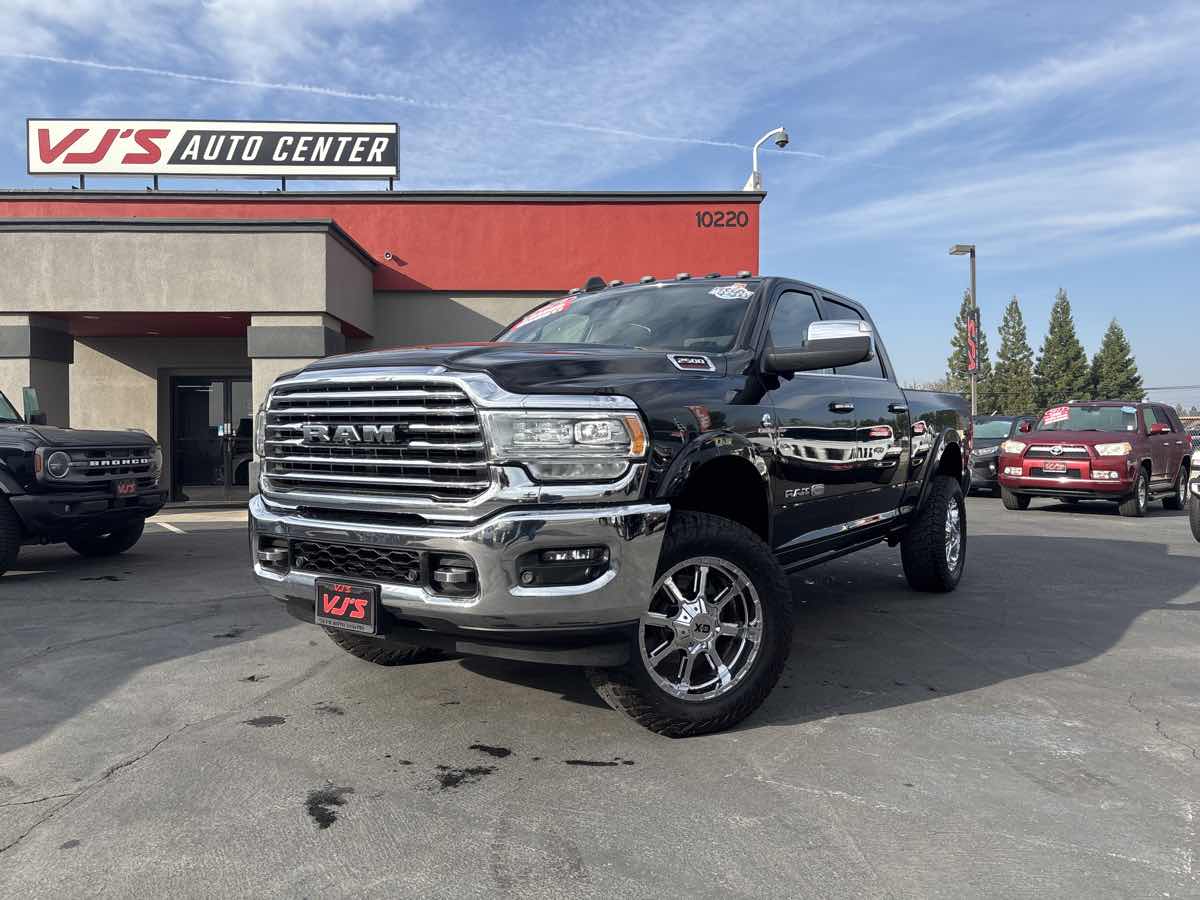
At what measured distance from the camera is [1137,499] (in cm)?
1308

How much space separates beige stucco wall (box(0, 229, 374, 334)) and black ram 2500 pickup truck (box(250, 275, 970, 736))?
34.9 feet

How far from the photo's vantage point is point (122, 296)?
540 inches

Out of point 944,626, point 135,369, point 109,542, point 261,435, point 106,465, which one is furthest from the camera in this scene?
point 135,369

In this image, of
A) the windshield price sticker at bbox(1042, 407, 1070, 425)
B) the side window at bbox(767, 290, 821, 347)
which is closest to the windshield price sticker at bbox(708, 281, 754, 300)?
the side window at bbox(767, 290, 821, 347)

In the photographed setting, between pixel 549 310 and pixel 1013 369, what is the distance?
99783mm

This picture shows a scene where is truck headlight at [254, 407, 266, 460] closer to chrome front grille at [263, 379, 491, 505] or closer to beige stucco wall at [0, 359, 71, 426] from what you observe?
chrome front grille at [263, 379, 491, 505]

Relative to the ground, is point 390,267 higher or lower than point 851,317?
higher

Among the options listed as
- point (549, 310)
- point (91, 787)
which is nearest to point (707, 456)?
point (549, 310)

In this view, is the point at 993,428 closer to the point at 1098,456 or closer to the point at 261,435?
the point at 1098,456

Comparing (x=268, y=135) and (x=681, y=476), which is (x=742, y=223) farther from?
(x=681, y=476)

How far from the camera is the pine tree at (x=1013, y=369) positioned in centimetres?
8694

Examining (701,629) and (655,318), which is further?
(655,318)

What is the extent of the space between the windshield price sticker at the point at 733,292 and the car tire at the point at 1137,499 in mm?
10738

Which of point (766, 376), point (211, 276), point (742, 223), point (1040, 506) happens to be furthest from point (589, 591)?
point (742, 223)
